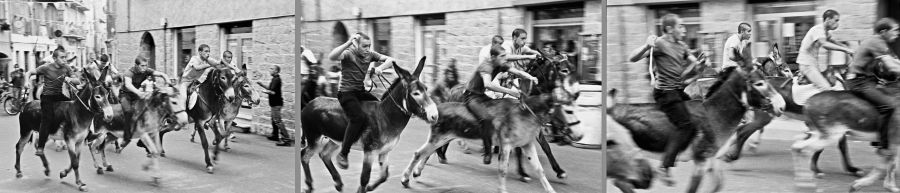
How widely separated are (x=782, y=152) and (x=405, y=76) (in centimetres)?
230

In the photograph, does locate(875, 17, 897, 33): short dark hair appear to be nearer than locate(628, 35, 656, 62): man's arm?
Yes

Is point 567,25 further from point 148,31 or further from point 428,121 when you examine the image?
point 148,31

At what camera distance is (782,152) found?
460 centimetres

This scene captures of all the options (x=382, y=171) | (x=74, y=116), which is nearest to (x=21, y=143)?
(x=74, y=116)

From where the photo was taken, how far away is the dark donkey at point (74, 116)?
586cm

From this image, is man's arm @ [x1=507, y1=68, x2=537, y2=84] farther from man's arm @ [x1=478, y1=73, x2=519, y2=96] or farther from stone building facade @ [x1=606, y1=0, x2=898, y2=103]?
stone building facade @ [x1=606, y1=0, x2=898, y2=103]

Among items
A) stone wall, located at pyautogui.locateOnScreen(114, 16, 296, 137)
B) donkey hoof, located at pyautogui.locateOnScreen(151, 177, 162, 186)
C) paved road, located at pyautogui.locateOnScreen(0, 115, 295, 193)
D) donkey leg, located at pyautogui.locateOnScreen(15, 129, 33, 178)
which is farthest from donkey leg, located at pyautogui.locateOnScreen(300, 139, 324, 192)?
donkey leg, located at pyautogui.locateOnScreen(15, 129, 33, 178)

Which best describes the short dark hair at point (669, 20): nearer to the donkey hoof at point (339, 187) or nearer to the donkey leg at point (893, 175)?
the donkey leg at point (893, 175)

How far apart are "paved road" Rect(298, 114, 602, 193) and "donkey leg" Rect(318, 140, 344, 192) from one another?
4cm

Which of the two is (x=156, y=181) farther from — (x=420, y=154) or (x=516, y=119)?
(x=516, y=119)

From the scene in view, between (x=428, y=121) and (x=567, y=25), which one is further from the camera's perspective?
(x=428, y=121)

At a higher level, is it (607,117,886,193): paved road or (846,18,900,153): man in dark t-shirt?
(846,18,900,153): man in dark t-shirt

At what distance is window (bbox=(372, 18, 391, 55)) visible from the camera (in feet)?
17.7

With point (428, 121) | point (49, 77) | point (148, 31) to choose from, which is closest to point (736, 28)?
point (428, 121)
